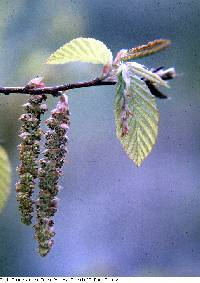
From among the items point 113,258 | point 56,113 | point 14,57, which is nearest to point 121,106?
point 56,113

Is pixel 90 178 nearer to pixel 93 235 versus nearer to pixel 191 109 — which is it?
pixel 93 235

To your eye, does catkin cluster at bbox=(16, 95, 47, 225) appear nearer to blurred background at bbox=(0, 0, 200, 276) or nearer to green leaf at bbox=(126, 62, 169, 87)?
green leaf at bbox=(126, 62, 169, 87)

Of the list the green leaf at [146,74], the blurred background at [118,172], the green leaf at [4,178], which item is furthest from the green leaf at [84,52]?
the blurred background at [118,172]

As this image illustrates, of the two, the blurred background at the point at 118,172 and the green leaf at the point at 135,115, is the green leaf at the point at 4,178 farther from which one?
the blurred background at the point at 118,172

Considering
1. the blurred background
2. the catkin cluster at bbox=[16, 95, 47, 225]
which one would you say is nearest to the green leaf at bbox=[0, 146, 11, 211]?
the catkin cluster at bbox=[16, 95, 47, 225]

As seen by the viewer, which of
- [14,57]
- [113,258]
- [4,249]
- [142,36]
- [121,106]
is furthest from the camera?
[142,36]

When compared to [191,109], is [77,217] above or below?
below

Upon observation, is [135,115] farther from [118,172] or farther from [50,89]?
[118,172]
